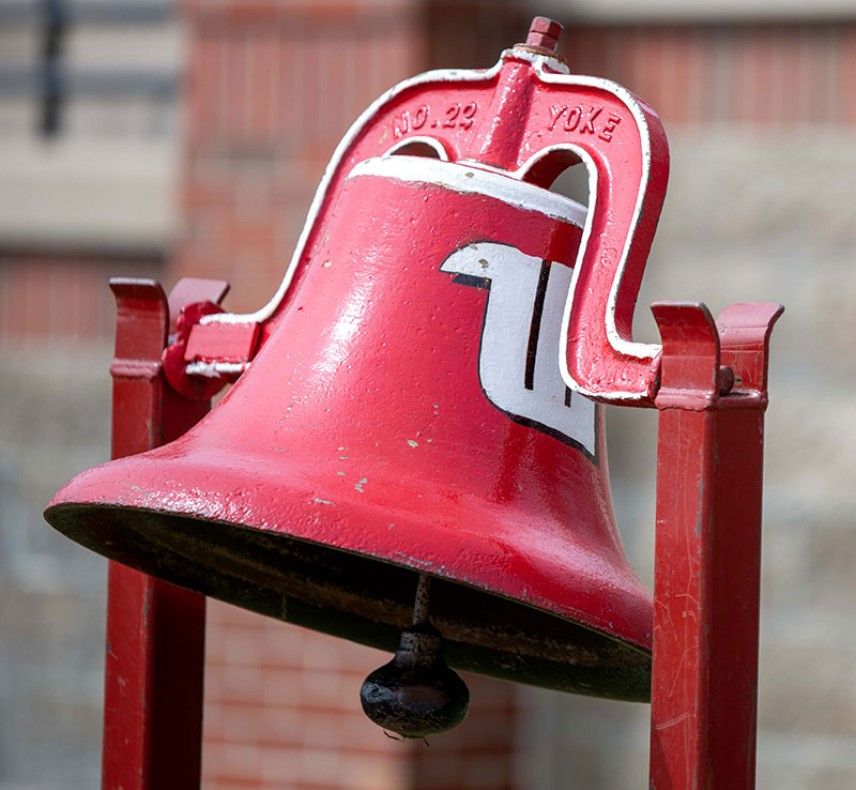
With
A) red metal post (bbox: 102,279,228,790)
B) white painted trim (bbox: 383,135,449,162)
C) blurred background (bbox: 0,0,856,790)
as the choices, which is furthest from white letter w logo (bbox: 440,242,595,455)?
blurred background (bbox: 0,0,856,790)

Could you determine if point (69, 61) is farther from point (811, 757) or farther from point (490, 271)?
point (490, 271)

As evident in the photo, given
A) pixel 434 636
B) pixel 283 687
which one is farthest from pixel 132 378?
pixel 283 687

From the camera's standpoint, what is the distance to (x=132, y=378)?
183 centimetres

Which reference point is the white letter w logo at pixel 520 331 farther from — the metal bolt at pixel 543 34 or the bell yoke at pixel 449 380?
the metal bolt at pixel 543 34

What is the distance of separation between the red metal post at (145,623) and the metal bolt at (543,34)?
1.58ft

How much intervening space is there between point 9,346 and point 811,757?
2.13 metres

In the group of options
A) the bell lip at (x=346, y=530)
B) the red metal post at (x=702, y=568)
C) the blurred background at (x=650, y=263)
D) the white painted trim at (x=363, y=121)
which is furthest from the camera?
the blurred background at (x=650, y=263)

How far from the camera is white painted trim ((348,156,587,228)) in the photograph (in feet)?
5.15

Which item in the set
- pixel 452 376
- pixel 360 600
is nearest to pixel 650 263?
pixel 360 600

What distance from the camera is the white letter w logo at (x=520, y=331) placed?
1549 mm

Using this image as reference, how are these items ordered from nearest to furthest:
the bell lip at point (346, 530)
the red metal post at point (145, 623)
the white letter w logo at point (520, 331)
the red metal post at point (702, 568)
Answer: the bell lip at point (346, 530)
the red metal post at point (702, 568)
the white letter w logo at point (520, 331)
the red metal post at point (145, 623)

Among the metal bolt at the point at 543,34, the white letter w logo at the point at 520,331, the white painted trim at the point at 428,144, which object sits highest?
the metal bolt at the point at 543,34

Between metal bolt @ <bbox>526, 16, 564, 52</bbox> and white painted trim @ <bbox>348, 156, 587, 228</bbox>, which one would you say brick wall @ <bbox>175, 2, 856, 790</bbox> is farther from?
white painted trim @ <bbox>348, 156, 587, 228</bbox>

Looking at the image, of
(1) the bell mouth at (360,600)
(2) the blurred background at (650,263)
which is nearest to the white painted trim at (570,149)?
(1) the bell mouth at (360,600)
